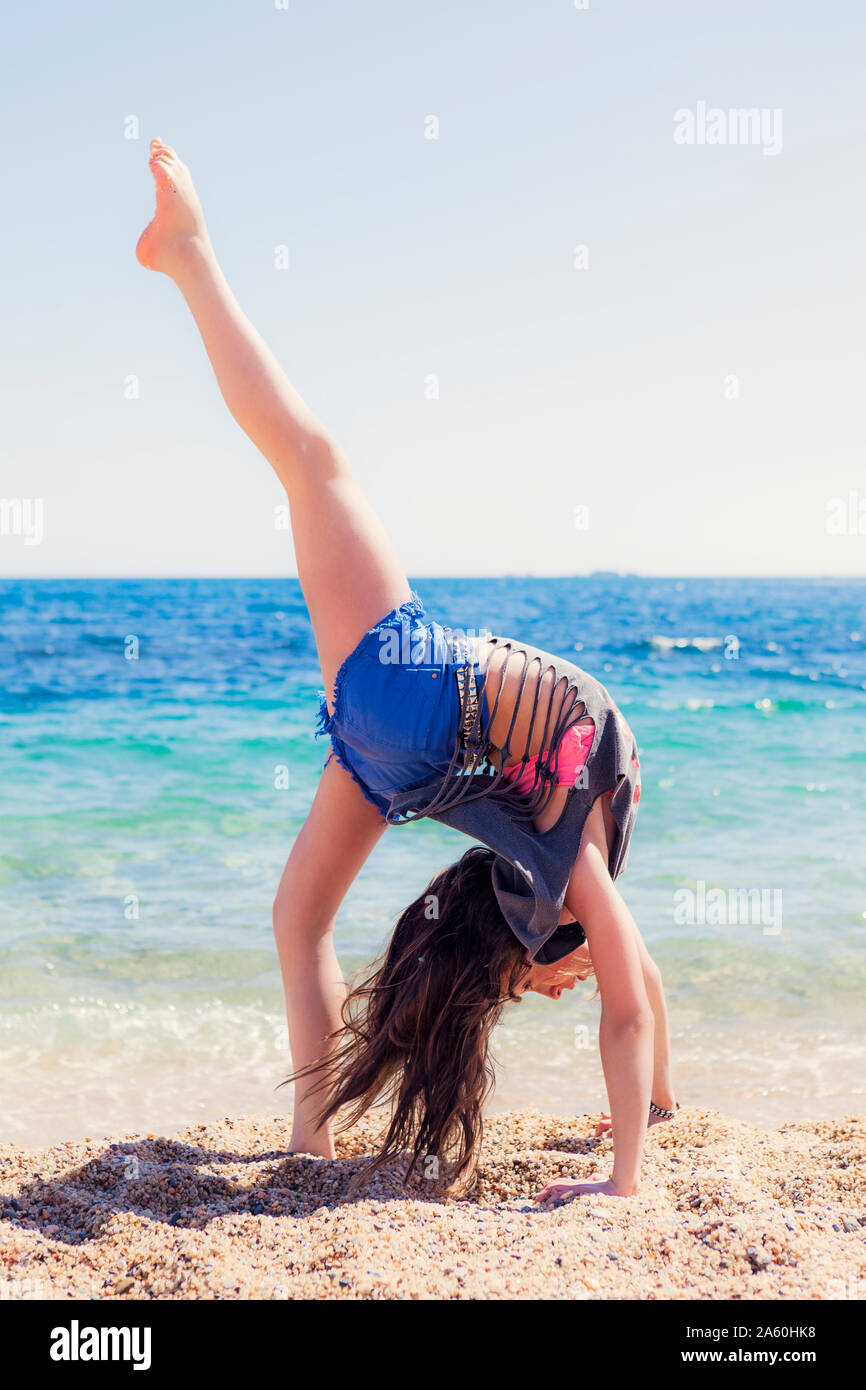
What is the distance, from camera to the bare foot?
111 inches

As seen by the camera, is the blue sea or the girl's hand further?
the blue sea

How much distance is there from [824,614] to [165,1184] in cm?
3846

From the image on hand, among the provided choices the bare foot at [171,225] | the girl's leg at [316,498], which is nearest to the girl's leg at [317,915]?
the girl's leg at [316,498]

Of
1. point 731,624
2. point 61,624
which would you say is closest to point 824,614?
point 731,624

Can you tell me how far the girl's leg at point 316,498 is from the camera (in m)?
2.62

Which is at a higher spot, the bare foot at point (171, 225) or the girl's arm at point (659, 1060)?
the bare foot at point (171, 225)

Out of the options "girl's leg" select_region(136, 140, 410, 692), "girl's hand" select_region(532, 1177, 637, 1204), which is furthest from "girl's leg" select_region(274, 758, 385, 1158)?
"girl's hand" select_region(532, 1177, 637, 1204)

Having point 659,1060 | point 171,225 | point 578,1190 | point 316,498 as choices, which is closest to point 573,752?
point 316,498

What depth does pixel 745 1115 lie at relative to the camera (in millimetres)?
3529

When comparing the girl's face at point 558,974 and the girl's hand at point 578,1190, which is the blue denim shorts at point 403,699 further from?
the girl's hand at point 578,1190

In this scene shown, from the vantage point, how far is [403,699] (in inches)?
98.3

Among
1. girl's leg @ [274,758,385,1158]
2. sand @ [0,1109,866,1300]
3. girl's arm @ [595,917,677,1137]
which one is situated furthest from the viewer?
girl's arm @ [595,917,677,1137]

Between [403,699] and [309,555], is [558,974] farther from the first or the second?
[309,555]

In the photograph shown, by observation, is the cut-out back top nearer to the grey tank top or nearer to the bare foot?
the grey tank top
